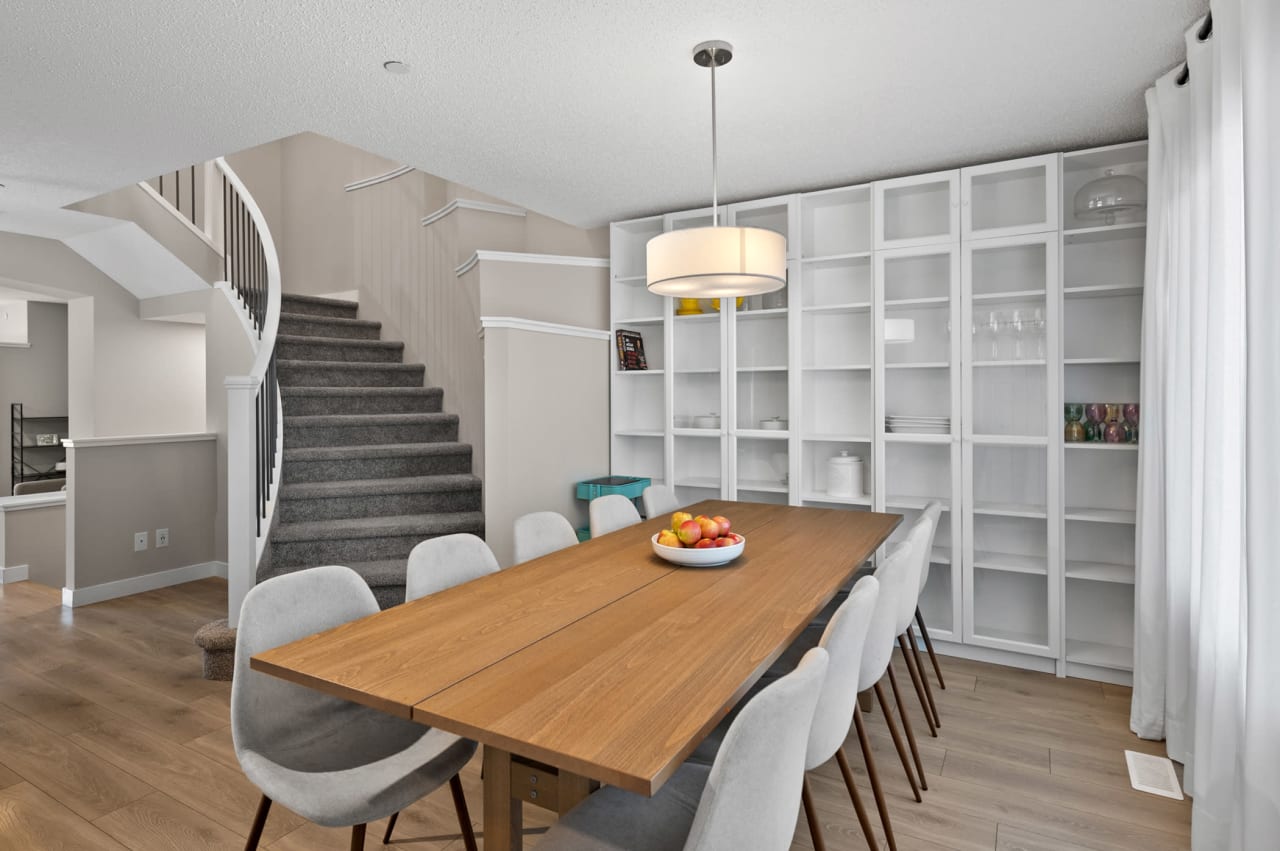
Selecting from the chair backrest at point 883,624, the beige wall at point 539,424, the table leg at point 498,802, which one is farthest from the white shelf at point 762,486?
the table leg at point 498,802

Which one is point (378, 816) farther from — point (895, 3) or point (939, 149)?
point (939, 149)

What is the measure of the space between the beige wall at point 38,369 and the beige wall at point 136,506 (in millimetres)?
4199

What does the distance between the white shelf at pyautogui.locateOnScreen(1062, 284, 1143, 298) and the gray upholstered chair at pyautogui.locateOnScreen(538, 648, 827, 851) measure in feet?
9.86

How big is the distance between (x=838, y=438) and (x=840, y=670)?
2.55 meters

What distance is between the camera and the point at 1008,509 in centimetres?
364

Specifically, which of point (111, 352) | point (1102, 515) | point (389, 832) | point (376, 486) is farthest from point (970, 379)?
point (111, 352)

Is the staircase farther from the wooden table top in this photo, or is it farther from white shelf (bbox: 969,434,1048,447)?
white shelf (bbox: 969,434,1048,447)

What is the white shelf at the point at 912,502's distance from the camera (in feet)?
12.6

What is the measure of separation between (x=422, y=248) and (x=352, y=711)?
14.8 ft

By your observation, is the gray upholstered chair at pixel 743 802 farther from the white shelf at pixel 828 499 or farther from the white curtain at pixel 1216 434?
the white shelf at pixel 828 499

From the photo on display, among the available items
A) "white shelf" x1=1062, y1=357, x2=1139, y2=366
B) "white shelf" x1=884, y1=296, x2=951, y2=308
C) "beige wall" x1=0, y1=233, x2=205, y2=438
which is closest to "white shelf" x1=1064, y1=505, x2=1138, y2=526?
"white shelf" x1=1062, y1=357, x2=1139, y2=366

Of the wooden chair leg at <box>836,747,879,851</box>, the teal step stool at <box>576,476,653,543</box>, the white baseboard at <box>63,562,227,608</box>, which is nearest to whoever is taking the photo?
the wooden chair leg at <box>836,747,879,851</box>

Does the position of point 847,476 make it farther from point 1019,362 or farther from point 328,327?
point 328,327

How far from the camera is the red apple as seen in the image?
94.3 inches
